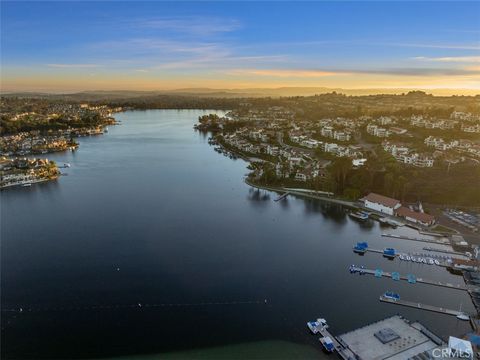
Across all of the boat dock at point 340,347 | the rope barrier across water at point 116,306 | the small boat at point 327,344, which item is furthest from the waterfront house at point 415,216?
the small boat at point 327,344

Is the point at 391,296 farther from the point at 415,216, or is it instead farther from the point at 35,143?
the point at 35,143

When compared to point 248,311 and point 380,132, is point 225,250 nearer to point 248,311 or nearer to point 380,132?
point 248,311

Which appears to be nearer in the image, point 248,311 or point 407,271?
point 248,311

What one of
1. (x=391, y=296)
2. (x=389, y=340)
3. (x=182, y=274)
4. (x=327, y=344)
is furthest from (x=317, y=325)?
(x=182, y=274)

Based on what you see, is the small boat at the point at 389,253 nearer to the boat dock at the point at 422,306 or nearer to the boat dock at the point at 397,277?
the boat dock at the point at 397,277

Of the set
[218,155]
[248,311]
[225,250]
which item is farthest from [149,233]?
[218,155]

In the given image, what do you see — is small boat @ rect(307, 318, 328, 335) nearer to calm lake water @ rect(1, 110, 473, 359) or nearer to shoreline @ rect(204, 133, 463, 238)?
calm lake water @ rect(1, 110, 473, 359)

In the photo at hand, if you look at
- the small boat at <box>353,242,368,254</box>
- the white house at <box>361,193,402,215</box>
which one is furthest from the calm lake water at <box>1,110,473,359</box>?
the white house at <box>361,193,402,215</box>
